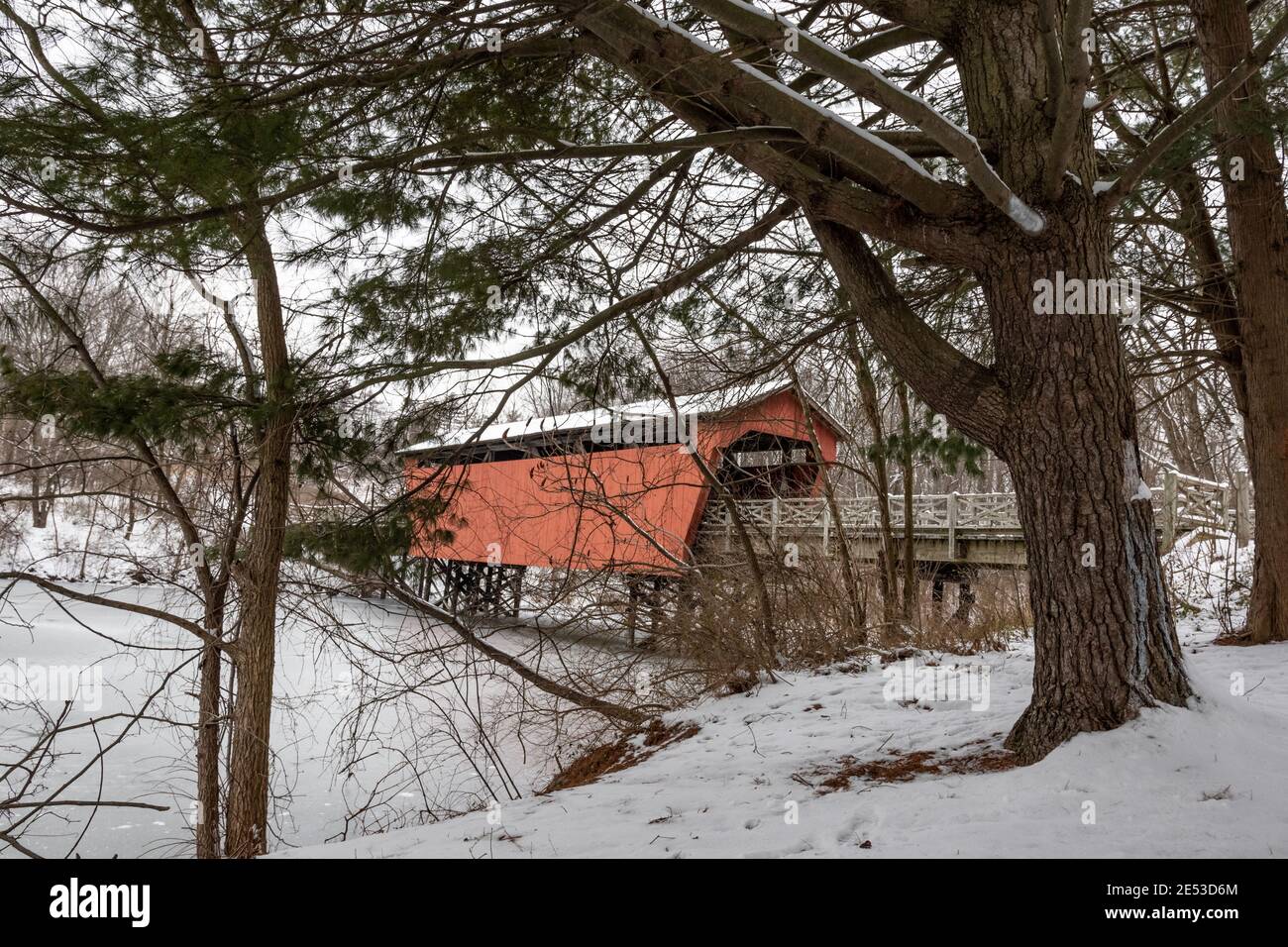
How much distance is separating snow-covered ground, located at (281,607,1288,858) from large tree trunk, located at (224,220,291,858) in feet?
8.36

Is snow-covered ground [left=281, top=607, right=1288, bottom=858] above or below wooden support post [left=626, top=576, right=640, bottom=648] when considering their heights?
Answer: below

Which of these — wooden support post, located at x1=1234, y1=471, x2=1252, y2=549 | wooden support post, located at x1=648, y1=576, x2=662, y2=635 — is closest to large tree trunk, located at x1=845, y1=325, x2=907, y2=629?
wooden support post, located at x1=648, y1=576, x2=662, y2=635

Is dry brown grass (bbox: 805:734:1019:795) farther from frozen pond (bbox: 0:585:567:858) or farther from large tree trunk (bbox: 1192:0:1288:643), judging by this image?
large tree trunk (bbox: 1192:0:1288:643)

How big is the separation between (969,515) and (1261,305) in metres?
9.38

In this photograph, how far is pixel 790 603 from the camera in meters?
6.52

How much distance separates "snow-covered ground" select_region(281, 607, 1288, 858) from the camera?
7.59 ft

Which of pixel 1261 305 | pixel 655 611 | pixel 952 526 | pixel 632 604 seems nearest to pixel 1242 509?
pixel 952 526

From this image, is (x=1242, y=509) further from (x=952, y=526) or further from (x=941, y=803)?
(x=941, y=803)

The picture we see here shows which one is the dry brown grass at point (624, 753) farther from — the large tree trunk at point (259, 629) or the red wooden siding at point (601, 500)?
the large tree trunk at point (259, 629)

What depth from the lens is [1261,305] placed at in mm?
5270

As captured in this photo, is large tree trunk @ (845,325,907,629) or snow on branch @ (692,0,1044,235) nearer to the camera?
snow on branch @ (692,0,1044,235)
